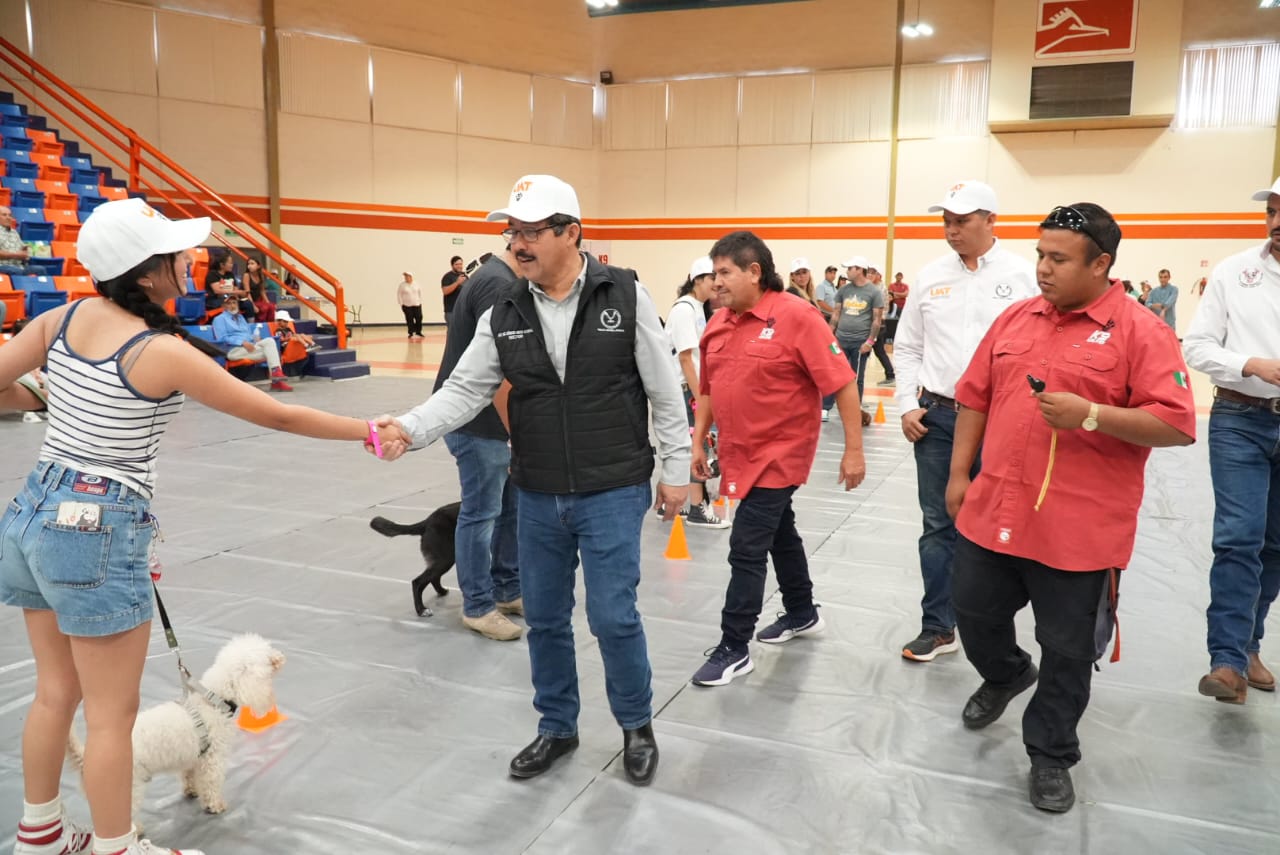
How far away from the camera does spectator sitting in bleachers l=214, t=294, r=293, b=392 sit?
12352 millimetres

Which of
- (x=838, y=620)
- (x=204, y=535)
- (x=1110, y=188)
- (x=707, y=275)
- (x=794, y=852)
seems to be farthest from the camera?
(x=1110, y=188)

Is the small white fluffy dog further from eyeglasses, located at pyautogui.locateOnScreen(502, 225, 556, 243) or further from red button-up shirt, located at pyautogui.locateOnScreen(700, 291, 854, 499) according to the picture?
red button-up shirt, located at pyautogui.locateOnScreen(700, 291, 854, 499)

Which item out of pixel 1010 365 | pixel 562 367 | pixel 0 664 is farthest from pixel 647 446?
pixel 0 664

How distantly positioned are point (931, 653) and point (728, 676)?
935 mm

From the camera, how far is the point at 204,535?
18.7 feet

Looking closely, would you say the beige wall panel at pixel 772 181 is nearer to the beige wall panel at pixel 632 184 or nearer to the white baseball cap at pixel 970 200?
the beige wall panel at pixel 632 184

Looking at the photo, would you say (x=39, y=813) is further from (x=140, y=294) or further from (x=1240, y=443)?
(x=1240, y=443)

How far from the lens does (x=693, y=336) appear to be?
20.0 feet

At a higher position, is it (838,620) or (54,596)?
(54,596)

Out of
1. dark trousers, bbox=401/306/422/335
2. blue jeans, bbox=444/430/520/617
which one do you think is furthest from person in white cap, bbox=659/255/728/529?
dark trousers, bbox=401/306/422/335

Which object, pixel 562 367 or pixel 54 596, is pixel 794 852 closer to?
pixel 562 367

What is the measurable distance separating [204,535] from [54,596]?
3799mm

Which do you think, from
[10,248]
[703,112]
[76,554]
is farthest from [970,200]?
[703,112]

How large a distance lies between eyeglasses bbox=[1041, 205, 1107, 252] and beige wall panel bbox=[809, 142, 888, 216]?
2218 cm
